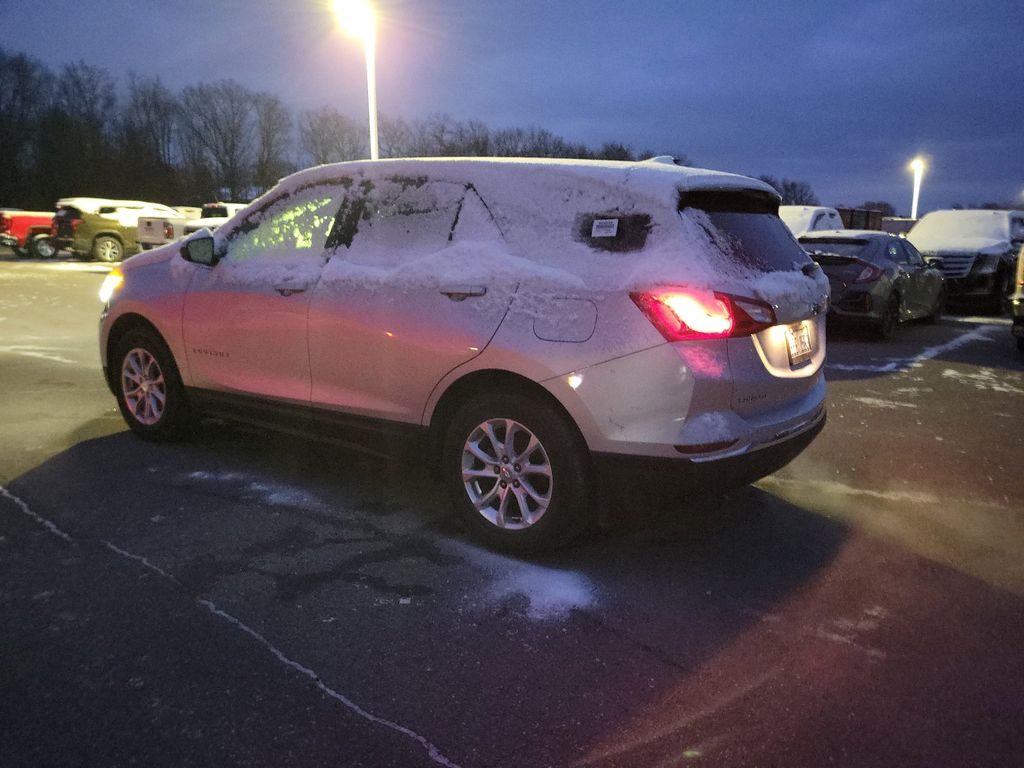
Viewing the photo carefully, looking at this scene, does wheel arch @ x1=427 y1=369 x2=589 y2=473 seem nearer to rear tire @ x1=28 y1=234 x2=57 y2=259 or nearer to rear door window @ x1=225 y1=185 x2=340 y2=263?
rear door window @ x1=225 y1=185 x2=340 y2=263

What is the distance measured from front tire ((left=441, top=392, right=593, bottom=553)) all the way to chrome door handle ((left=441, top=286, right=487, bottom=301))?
0.47 meters

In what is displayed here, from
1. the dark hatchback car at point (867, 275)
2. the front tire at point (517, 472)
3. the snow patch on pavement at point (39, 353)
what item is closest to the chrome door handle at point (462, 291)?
the front tire at point (517, 472)

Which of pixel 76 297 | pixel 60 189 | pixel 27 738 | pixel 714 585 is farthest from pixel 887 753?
pixel 60 189

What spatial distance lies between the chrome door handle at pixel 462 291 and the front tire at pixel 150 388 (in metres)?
2.34

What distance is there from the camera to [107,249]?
22922 mm

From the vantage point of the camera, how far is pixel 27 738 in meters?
2.38

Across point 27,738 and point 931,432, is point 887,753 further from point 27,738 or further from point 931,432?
point 931,432

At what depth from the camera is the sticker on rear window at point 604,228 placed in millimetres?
3572

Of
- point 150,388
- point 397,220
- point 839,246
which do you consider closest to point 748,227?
point 397,220

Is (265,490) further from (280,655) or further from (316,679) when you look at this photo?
(316,679)

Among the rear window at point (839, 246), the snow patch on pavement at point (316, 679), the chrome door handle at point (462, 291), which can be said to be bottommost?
the snow patch on pavement at point (316, 679)

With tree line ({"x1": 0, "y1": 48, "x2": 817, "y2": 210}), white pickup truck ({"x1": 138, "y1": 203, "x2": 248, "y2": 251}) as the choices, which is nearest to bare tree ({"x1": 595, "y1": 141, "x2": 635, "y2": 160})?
tree line ({"x1": 0, "y1": 48, "x2": 817, "y2": 210})

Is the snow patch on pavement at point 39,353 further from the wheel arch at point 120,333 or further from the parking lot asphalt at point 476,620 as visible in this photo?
the parking lot asphalt at point 476,620

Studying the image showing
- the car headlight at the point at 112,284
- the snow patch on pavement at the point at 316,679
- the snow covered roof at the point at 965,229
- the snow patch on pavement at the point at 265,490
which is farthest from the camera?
the snow covered roof at the point at 965,229
